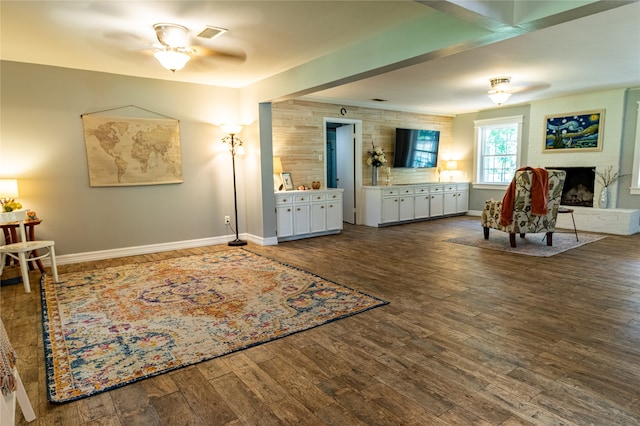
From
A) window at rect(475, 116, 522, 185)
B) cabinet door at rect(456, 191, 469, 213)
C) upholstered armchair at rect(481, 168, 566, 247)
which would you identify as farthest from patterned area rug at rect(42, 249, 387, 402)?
window at rect(475, 116, 522, 185)

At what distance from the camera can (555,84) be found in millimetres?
5945

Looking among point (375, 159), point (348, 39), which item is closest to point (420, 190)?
point (375, 159)

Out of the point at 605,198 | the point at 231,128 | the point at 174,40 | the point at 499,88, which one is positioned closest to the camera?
the point at 174,40

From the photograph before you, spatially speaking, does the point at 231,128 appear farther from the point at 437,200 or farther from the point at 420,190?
the point at 437,200

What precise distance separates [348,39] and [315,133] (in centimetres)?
319

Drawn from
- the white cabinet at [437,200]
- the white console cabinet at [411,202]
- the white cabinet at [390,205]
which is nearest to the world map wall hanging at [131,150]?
the white console cabinet at [411,202]

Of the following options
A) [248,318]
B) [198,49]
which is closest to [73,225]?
[198,49]

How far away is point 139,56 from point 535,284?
15.9 feet

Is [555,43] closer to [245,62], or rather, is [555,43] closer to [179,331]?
[245,62]

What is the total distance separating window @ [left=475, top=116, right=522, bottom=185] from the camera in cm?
805

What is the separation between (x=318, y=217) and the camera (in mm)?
6320

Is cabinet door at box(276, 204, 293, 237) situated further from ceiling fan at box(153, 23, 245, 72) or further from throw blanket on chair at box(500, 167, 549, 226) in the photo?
throw blanket on chair at box(500, 167, 549, 226)

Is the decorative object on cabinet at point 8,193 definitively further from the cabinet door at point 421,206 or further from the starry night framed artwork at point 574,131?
the starry night framed artwork at point 574,131

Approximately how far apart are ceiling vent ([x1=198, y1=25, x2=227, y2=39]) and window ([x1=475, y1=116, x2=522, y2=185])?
267 inches
